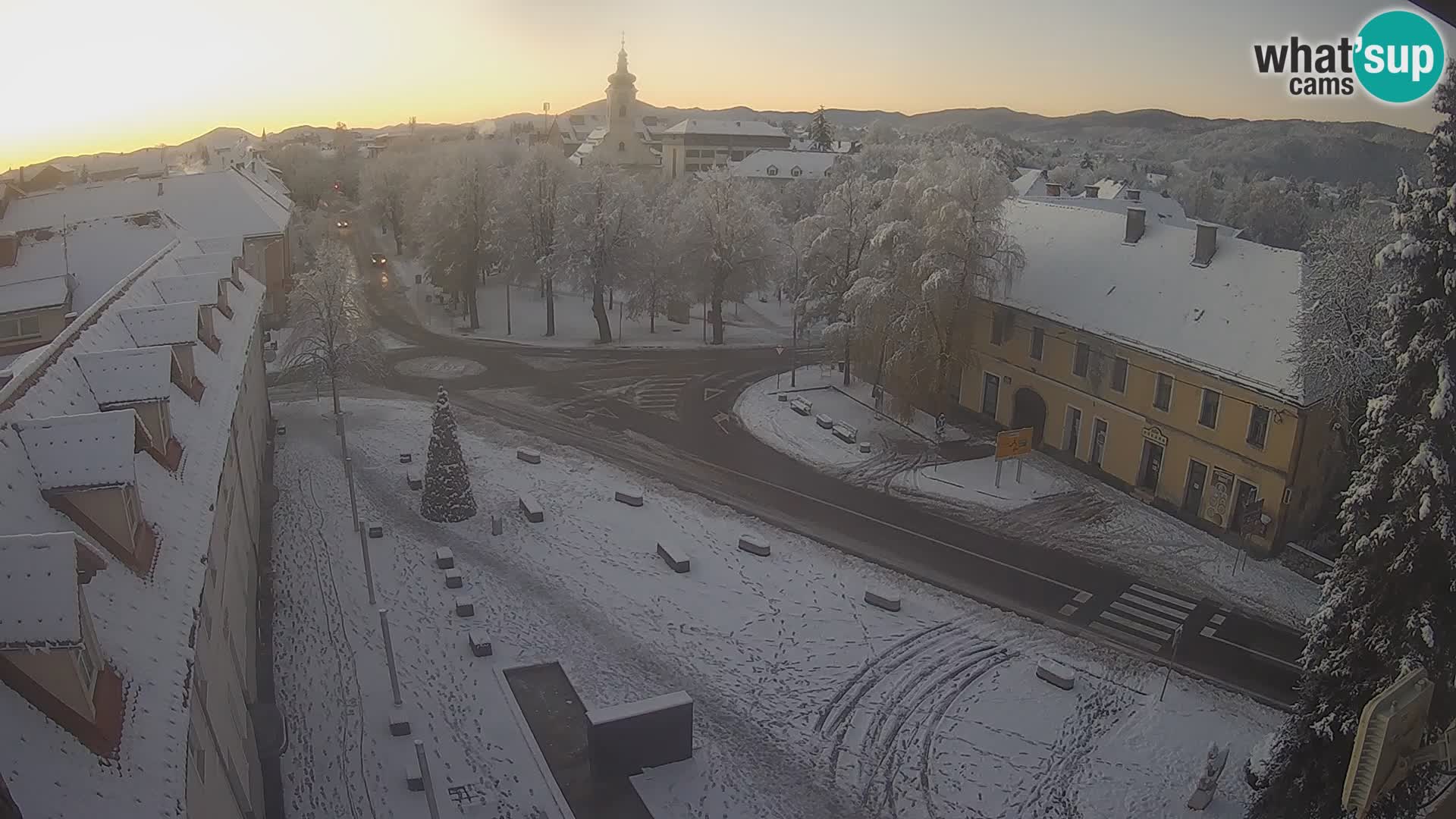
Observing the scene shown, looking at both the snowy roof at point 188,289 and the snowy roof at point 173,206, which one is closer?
the snowy roof at point 188,289

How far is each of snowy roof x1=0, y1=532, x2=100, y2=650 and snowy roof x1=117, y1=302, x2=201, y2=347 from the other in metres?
10.7

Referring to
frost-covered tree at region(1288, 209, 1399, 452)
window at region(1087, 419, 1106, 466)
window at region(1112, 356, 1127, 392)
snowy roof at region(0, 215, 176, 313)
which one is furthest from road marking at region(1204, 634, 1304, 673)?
snowy roof at region(0, 215, 176, 313)

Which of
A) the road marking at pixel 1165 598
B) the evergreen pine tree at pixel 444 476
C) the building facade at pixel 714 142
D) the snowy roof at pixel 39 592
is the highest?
the building facade at pixel 714 142

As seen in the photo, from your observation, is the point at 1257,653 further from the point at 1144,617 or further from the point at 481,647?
the point at 481,647

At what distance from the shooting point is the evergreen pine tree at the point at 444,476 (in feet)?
96.0

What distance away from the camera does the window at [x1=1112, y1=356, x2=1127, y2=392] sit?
108 ft

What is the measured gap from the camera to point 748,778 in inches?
738

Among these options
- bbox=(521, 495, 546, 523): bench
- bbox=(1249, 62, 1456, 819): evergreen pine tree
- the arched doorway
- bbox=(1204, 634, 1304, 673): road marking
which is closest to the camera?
bbox=(1249, 62, 1456, 819): evergreen pine tree

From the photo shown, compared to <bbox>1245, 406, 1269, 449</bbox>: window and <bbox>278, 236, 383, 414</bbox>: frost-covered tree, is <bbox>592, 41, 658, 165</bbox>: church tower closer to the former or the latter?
<bbox>278, 236, 383, 414</bbox>: frost-covered tree

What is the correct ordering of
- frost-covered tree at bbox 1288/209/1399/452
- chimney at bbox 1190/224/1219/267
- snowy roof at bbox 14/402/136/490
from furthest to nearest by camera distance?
chimney at bbox 1190/224/1219/267 → frost-covered tree at bbox 1288/209/1399/452 → snowy roof at bbox 14/402/136/490

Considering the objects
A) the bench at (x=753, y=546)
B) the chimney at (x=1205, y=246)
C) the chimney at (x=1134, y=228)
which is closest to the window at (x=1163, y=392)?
the chimney at (x=1205, y=246)

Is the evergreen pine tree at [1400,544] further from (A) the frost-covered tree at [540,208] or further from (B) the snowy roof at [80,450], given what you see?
(A) the frost-covered tree at [540,208]

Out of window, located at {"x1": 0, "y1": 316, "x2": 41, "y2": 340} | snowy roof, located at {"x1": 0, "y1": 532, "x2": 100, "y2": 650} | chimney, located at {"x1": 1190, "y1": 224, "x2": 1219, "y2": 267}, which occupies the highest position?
chimney, located at {"x1": 1190, "y1": 224, "x2": 1219, "y2": 267}

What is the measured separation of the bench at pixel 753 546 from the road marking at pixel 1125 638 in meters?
9.10
